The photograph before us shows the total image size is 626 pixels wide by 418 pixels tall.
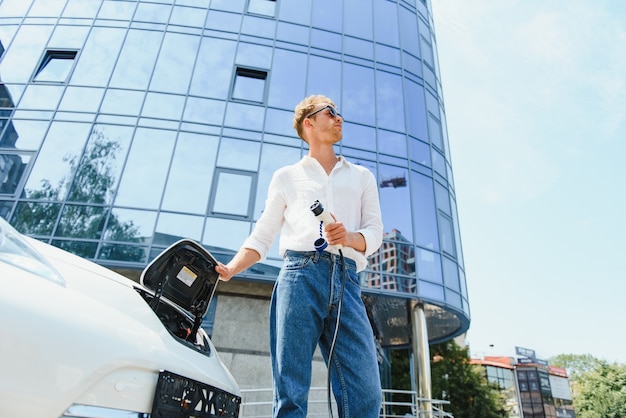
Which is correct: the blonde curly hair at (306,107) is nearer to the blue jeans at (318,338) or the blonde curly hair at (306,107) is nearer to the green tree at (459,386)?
the blue jeans at (318,338)

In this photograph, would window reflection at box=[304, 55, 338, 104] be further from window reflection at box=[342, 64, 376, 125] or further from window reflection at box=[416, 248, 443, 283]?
window reflection at box=[416, 248, 443, 283]

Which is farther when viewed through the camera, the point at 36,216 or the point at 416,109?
the point at 416,109

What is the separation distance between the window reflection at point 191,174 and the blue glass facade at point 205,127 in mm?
35

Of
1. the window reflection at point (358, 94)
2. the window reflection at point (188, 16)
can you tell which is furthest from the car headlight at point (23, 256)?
the window reflection at point (188, 16)

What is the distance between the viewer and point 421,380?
400 inches

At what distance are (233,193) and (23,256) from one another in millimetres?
8728

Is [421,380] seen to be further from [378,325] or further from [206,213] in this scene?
[206,213]

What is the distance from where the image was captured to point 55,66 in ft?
37.2

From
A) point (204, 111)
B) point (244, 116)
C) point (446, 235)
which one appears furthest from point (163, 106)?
point (446, 235)

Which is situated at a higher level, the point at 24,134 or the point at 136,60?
the point at 136,60

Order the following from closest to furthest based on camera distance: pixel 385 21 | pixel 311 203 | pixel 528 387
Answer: pixel 311 203, pixel 385 21, pixel 528 387

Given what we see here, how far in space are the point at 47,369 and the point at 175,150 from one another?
9754 mm

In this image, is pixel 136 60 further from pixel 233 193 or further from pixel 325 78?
pixel 325 78

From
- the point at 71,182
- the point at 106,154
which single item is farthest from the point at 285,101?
the point at 71,182
